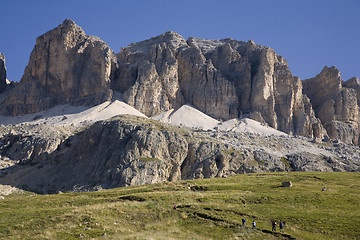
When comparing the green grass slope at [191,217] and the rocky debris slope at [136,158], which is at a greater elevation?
the rocky debris slope at [136,158]

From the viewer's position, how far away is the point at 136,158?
133500 millimetres

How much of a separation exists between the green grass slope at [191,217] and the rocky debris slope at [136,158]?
66312 millimetres

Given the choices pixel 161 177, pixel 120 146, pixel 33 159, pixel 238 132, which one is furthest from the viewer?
pixel 238 132

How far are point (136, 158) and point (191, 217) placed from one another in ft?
282

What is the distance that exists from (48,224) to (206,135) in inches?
5405

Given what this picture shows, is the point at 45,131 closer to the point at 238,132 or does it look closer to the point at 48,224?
the point at 238,132

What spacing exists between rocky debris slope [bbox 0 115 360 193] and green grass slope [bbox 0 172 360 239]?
218 ft

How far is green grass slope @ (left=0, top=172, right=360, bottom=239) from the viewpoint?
41438 mm

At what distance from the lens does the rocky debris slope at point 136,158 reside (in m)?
130

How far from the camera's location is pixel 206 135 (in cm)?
17675

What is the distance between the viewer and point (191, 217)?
49531 millimetres

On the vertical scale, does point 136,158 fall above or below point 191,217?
above

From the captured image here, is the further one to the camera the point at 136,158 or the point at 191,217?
the point at 136,158

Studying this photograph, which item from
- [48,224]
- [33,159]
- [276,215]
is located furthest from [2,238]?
[33,159]
